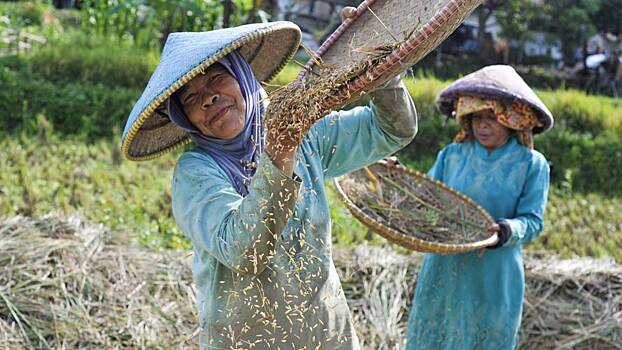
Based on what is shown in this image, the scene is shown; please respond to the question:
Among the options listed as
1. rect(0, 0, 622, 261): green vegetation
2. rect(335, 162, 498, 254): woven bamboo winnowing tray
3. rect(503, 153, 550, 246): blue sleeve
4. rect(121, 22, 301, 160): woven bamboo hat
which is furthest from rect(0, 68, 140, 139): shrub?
rect(121, 22, 301, 160): woven bamboo hat

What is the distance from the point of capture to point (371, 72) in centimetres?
182

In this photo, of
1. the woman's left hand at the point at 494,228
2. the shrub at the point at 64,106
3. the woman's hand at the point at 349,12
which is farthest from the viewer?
the shrub at the point at 64,106

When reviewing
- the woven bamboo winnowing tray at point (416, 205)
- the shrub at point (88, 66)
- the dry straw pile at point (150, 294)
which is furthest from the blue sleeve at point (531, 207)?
the shrub at point (88, 66)

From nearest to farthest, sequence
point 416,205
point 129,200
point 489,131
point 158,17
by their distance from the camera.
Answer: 1. point 489,131
2. point 416,205
3. point 129,200
4. point 158,17

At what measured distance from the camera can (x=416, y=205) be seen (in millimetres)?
3717

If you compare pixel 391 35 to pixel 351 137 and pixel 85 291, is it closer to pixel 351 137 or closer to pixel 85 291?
pixel 351 137

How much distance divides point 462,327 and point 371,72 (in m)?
2.01

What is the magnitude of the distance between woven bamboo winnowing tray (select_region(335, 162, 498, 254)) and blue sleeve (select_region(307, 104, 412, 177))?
924mm

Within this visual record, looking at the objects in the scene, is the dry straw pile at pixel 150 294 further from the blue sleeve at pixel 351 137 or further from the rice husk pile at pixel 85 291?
the blue sleeve at pixel 351 137

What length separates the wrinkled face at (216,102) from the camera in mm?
2047

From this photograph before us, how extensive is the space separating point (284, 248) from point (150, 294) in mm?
2319

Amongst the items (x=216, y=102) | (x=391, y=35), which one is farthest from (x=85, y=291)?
(x=391, y=35)

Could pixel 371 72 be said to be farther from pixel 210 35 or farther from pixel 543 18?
pixel 543 18

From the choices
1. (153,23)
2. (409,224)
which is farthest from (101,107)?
(409,224)
